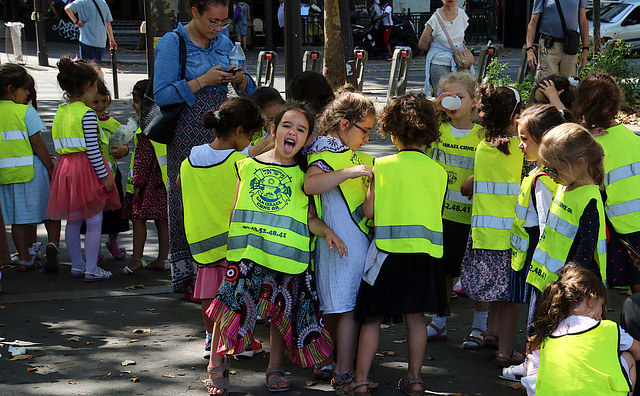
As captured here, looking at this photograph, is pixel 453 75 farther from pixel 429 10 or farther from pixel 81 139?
pixel 429 10

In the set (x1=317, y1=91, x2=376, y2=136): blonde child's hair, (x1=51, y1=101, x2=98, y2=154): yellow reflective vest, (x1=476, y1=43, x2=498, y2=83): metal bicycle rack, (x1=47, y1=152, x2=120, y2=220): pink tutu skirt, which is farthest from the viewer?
(x1=476, y1=43, x2=498, y2=83): metal bicycle rack

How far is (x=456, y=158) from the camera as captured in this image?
15.5 ft

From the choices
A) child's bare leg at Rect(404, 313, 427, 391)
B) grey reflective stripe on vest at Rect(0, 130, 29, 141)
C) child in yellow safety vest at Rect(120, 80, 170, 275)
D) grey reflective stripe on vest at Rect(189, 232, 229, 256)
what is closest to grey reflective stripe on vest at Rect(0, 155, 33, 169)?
grey reflective stripe on vest at Rect(0, 130, 29, 141)

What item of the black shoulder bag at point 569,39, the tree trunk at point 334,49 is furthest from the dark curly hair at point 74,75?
the tree trunk at point 334,49

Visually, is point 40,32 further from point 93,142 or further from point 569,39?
point 93,142

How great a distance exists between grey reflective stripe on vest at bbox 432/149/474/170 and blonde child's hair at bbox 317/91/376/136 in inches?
32.7

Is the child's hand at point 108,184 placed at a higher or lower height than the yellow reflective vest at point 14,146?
lower

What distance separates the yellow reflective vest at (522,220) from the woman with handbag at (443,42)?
604cm

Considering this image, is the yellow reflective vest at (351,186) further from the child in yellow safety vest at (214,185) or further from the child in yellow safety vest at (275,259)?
the child in yellow safety vest at (214,185)

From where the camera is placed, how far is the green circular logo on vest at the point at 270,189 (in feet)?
12.8

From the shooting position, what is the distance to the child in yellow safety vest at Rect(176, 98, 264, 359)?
172 inches

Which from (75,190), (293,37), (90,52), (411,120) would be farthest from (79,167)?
(90,52)

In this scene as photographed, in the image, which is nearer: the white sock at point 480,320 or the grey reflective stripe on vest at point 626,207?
the grey reflective stripe on vest at point 626,207

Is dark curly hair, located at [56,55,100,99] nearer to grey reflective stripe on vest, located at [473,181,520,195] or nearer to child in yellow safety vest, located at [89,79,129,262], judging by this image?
child in yellow safety vest, located at [89,79,129,262]
